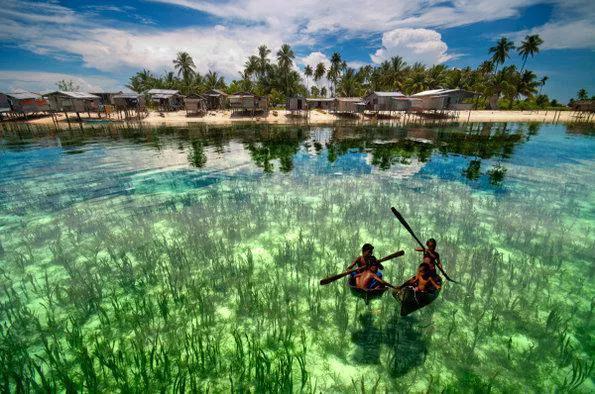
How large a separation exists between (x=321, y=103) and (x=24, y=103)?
5524 cm

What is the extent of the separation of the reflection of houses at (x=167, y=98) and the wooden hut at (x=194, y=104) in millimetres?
4778

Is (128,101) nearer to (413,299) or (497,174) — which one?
(497,174)

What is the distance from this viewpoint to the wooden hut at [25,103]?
141 feet

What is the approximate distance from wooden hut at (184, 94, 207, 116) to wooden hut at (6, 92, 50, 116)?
21854mm

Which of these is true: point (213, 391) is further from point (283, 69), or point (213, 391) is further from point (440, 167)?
point (283, 69)

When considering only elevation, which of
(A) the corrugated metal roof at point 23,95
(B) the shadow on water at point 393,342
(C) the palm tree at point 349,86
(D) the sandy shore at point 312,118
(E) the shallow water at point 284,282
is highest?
(C) the palm tree at point 349,86

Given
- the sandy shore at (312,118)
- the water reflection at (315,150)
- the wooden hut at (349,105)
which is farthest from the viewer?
the wooden hut at (349,105)

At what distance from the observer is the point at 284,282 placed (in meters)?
6.87

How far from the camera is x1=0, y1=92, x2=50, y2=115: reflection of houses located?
43056 millimetres

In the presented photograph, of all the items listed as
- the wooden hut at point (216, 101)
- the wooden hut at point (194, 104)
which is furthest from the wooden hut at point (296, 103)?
the wooden hut at point (194, 104)

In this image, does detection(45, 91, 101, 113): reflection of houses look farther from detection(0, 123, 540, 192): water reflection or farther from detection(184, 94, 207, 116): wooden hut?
detection(184, 94, 207, 116): wooden hut

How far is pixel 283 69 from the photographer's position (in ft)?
231

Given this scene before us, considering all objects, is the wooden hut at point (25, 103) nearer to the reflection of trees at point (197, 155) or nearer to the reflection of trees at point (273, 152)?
the reflection of trees at point (197, 155)

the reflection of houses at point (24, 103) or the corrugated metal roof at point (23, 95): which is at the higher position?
the corrugated metal roof at point (23, 95)
